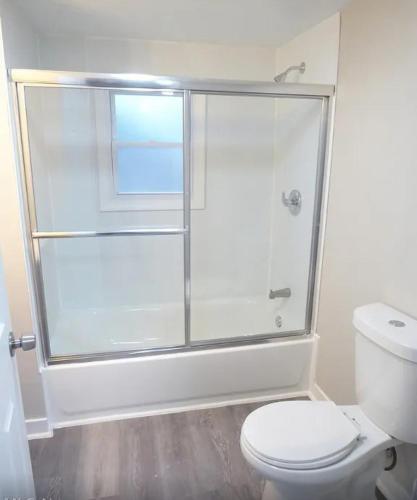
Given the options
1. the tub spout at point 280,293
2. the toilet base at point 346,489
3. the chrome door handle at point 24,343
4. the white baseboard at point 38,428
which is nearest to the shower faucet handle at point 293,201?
the tub spout at point 280,293

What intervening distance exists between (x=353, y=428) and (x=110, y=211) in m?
1.94

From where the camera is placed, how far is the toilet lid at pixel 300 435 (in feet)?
4.03

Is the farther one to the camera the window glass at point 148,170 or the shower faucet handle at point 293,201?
the window glass at point 148,170

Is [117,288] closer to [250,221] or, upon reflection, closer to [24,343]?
[250,221]

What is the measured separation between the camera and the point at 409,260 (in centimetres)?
139

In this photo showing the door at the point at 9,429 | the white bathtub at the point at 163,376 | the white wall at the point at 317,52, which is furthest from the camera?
the white bathtub at the point at 163,376

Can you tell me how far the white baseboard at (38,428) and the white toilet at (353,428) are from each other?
1.13m

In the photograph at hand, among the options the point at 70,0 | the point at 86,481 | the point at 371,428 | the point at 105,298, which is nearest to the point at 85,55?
the point at 70,0

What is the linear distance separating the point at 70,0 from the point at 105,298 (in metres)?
1.80

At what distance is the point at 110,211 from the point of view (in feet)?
8.32

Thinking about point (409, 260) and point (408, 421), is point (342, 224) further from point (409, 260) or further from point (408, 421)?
point (408, 421)

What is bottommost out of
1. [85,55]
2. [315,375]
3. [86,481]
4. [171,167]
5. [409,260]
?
[86,481]

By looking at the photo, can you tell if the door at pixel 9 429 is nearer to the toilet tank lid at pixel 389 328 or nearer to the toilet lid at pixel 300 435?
the toilet lid at pixel 300 435

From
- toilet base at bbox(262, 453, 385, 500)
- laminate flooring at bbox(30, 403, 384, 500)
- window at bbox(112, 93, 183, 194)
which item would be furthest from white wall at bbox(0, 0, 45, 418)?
toilet base at bbox(262, 453, 385, 500)
